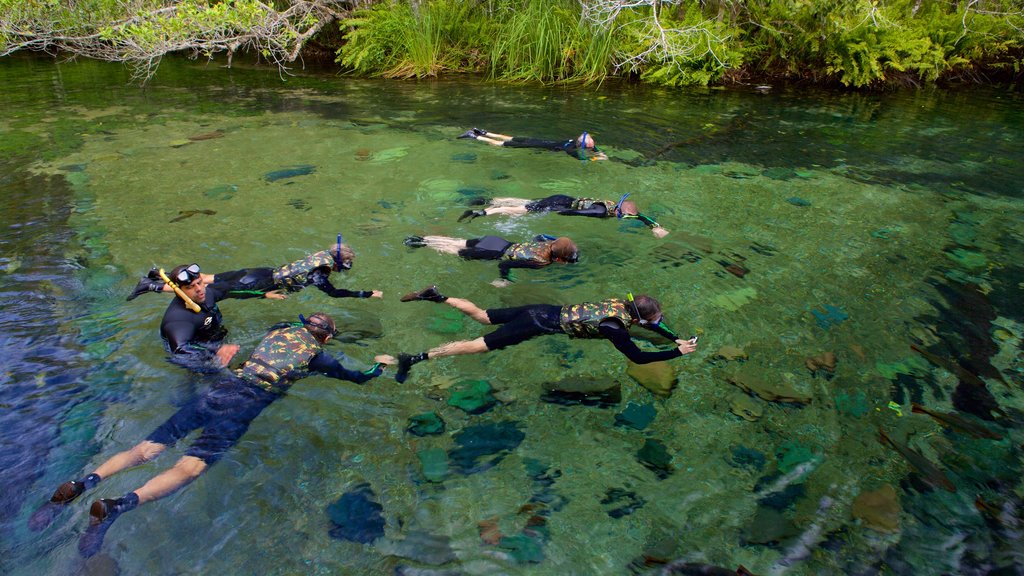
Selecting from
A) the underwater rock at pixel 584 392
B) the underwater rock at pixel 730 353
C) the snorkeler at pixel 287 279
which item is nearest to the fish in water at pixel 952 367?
the underwater rock at pixel 730 353

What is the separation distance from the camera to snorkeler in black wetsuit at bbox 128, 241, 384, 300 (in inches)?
197

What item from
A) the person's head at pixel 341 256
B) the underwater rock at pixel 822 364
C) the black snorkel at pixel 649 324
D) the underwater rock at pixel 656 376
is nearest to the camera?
the underwater rock at pixel 656 376

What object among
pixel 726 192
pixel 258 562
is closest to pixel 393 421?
pixel 258 562

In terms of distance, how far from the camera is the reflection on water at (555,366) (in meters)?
3.20

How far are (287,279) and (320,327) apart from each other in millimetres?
848

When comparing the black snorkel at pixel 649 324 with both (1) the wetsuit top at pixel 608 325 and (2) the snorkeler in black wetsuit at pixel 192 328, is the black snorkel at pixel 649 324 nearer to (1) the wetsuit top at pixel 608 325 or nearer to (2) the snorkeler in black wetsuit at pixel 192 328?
(1) the wetsuit top at pixel 608 325

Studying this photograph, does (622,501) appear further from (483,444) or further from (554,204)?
(554,204)

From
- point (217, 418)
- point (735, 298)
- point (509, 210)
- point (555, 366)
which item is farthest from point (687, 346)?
point (217, 418)

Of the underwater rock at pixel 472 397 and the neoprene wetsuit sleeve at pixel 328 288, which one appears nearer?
the underwater rock at pixel 472 397

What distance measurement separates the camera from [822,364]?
4.55 metres

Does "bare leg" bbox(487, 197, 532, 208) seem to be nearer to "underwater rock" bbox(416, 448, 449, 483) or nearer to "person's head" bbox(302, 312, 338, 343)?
"person's head" bbox(302, 312, 338, 343)

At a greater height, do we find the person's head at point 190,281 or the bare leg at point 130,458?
the person's head at point 190,281

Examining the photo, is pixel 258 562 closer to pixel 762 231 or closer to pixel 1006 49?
pixel 762 231

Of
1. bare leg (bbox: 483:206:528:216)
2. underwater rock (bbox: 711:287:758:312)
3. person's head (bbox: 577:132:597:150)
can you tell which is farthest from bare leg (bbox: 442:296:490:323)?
person's head (bbox: 577:132:597:150)
